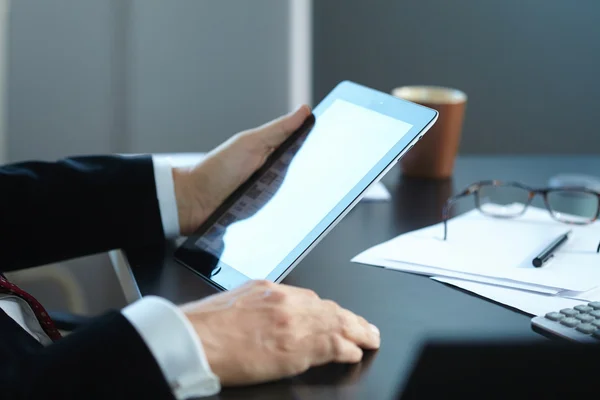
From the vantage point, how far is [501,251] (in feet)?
3.26

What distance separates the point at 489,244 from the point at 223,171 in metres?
0.35

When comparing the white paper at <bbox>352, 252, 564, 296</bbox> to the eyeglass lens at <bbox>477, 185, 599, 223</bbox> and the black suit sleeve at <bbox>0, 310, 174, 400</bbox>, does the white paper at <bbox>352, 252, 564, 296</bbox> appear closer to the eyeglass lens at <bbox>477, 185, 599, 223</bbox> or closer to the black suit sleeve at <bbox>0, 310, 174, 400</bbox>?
the eyeglass lens at <bbox>477, 185, 599, 223</bbox>

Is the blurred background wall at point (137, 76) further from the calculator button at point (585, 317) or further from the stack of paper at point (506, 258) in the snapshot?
the calculator button at point (585, 317)

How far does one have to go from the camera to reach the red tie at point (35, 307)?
918 millimetres

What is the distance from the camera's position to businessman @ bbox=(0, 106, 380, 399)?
62 cm

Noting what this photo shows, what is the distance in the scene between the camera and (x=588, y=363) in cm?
48

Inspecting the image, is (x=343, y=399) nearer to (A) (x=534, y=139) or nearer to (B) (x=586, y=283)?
(B) (x=586, y=283)

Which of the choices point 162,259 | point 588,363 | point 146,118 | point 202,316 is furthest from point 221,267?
point 146,118

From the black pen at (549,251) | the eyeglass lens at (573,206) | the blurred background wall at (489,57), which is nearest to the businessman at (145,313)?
the black pen at (549,251)

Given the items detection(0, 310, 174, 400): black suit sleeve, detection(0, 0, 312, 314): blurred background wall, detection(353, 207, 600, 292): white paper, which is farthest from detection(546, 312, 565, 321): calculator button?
detection(0, 0, 312, 314): blurred background wall

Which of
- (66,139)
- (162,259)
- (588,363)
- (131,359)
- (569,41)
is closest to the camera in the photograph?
(588,363)

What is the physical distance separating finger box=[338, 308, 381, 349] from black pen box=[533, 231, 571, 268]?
28cm

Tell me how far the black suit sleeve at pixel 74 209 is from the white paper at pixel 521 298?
41 centimetres

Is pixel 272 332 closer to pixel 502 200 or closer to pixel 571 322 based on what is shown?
pixel 571 322
